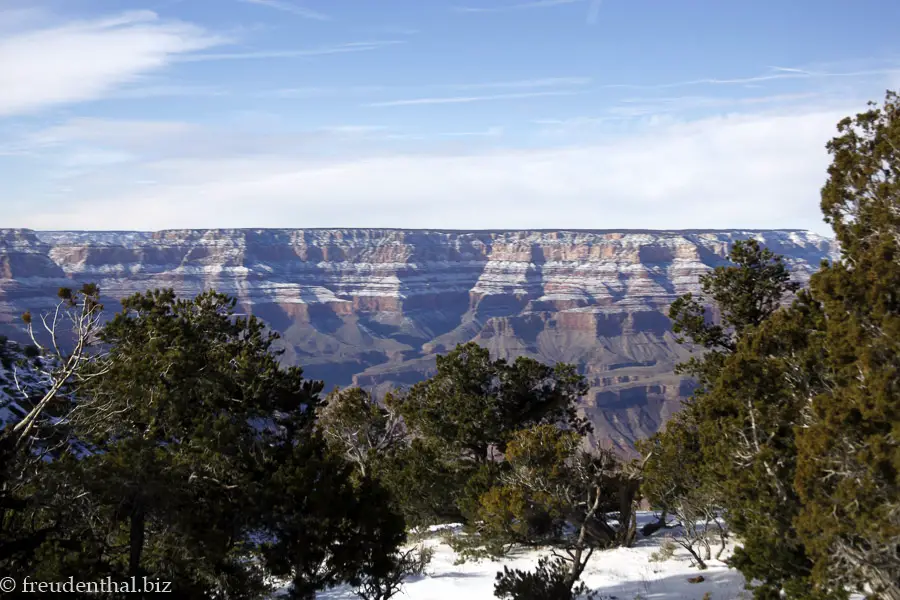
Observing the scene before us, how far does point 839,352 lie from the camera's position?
18.3 m

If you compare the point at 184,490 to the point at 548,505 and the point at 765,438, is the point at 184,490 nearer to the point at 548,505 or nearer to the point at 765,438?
the point at 548,505

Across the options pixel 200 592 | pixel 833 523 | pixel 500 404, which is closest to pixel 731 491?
pixel 833 523

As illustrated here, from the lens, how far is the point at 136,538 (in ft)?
64.7

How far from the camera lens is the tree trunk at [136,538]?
63.5ft

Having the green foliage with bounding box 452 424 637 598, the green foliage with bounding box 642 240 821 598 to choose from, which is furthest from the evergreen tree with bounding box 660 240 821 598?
the green foliage with bounding box 452 424 637 598

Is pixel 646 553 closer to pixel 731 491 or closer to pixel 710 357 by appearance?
pixel 710 357

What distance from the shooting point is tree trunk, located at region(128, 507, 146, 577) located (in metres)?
19.3

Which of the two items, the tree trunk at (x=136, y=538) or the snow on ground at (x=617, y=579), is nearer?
the tree trunk at (x=136, y=538)

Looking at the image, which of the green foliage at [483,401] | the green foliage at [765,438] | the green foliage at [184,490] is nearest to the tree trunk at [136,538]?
the green foliage at [184,490]

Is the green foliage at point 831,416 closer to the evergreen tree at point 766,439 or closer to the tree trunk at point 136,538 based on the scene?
the evergreen tree at point 766,439

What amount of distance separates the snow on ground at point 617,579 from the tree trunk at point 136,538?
27.9ft

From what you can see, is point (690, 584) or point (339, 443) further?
point (339, 443)

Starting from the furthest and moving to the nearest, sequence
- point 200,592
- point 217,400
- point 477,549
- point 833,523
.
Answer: point 477,549
point 217,400
point 200,592
point 833,523

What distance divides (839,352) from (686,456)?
16.1 meters
